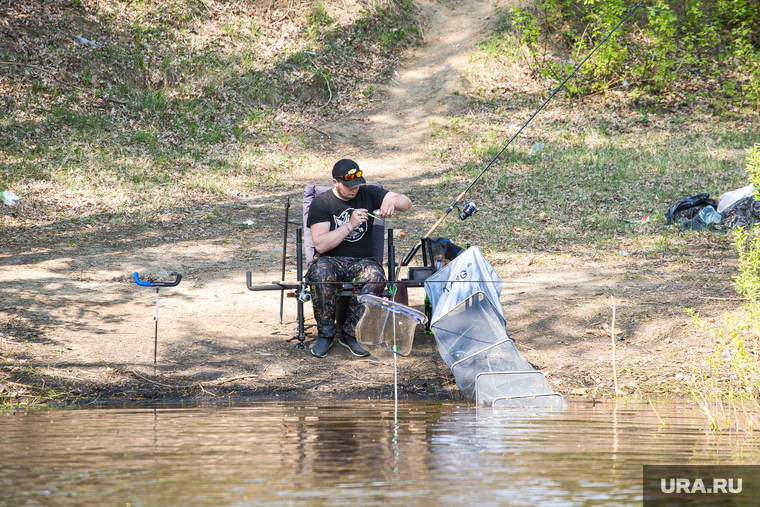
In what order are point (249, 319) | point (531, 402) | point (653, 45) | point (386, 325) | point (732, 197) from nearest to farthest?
point (531, 402) < point (386, 325) < point (249, 319) < point (732, 197) < point (653, 45)

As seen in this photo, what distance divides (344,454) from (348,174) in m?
2.93

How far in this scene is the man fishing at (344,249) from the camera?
5906 mm

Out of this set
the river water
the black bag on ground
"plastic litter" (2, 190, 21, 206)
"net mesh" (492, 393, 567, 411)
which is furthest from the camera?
"plastic litter" (2, 190, 21, 206)

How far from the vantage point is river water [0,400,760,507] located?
9.46 ft

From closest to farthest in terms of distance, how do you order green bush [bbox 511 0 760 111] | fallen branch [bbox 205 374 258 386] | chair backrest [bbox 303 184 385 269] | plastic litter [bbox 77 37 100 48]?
fallen branch [bbox 205 374 258 386]
chair backrest [bbox 303 184 385 269]
green bush [bbox 511 0 760 111]
plastic litter [bbox 77 37 100 48]

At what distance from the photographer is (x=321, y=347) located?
5.97 metres

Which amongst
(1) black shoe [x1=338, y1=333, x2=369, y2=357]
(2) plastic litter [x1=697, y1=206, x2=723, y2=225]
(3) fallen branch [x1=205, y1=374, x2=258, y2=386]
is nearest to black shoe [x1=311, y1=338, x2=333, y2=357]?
(1) black shoe [x1=338, y1=333, x2=369, y2=357]

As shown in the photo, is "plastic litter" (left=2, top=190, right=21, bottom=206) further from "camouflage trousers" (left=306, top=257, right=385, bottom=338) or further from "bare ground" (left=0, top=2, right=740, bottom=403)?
"camouflage trousers" (left=306, top=257, right=385, bottom=338)

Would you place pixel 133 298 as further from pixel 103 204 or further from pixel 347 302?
pixel 103 204

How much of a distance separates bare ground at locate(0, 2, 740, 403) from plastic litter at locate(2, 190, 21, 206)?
4.85 feet

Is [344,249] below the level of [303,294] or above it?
above

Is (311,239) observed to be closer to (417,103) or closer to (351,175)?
(351,175)

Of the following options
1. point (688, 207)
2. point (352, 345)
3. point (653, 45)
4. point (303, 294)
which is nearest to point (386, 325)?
point (352, 345)

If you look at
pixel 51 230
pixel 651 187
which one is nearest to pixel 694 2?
pixel 651 187
